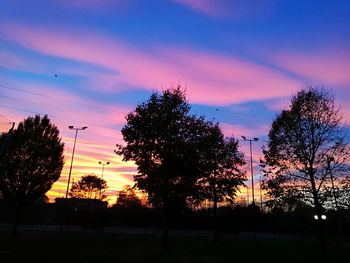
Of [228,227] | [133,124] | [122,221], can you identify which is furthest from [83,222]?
[133,124]

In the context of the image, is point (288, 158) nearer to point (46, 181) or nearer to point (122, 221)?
point (46, 181)

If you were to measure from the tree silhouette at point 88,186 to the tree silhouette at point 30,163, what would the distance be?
66403 millimetres

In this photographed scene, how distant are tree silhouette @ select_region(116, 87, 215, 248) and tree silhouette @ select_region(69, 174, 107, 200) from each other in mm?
81391

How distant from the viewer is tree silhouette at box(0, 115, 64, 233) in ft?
135

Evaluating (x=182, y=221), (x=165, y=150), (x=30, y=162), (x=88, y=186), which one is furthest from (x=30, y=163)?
(x=88, y=186)

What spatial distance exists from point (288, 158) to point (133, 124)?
11994mm

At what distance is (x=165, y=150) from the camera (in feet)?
99.1

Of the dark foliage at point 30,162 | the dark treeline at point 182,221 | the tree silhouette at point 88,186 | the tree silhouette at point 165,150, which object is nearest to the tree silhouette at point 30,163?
the dark foliage at point 30,162

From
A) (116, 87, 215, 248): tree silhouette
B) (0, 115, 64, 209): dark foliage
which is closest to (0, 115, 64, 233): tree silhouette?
(0, 115, 64, 209): dark foliage

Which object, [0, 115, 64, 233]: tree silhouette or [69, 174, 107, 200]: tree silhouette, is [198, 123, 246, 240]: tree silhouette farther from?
[69, 174, 107, 200]: tree silhouette

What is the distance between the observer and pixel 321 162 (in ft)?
87.3

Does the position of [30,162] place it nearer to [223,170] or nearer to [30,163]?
[30,163]

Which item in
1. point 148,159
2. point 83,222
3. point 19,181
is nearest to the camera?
point 148,159

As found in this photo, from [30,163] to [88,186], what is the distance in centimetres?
7045
